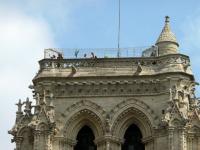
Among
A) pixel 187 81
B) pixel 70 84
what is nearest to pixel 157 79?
pixel 187 81

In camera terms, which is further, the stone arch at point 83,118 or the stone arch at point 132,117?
the stone arch at point 83,118

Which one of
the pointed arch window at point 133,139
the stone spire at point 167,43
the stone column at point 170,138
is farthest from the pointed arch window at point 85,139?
the stone spire at point 167,43

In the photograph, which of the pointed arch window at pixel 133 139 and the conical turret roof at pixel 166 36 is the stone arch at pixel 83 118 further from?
the conical turret roof at pixel 166 36

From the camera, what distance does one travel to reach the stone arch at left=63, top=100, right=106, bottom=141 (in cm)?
4047

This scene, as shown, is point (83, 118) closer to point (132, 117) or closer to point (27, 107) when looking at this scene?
point (132, 117)

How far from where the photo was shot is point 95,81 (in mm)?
41000

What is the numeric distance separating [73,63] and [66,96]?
1.73 m

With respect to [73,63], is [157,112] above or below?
below

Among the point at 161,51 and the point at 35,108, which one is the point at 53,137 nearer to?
the point at 35,108

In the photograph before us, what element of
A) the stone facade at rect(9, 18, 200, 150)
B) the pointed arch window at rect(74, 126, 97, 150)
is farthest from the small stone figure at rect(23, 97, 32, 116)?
the pointed arch window at rect(74, 126, 97, 150)

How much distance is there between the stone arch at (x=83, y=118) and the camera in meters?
40.5

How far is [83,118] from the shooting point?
40.8 metres

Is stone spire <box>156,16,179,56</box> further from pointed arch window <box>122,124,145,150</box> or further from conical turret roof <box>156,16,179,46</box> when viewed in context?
pointed arch window <box>122,124,145,150</box>

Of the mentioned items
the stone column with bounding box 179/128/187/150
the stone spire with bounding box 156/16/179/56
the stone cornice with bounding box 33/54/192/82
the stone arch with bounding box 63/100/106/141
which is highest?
the stone spire with bounding box 156/16/179/56
